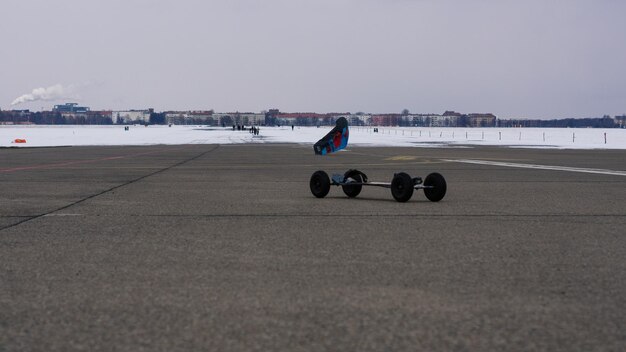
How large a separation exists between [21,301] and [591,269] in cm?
451

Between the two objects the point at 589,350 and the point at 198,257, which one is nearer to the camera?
the point at 589,350

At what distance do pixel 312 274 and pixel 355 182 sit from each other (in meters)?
7.28

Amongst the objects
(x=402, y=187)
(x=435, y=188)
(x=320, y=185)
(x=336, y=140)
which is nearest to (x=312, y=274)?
(x=402, y=187)

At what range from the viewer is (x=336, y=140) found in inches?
549

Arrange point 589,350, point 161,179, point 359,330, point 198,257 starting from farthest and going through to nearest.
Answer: point 161,179 < point 198,257 < point 359,330 < point 589,350

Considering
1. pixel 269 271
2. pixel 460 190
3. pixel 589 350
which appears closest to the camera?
pixel 589 350

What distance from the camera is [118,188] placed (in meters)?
16.0

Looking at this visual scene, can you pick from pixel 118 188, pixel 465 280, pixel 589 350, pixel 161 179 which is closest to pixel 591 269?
pixel 465 280

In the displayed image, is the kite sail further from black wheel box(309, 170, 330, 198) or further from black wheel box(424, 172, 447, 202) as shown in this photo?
black wheel box(424, 172, 447, 202)

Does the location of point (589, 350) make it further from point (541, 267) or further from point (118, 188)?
point (118, 188)

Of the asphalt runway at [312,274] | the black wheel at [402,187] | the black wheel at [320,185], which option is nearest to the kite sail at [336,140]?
the black wheel at [320,185]

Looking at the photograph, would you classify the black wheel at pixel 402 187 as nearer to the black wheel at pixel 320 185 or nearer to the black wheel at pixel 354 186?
the black wheel at pixel 354 186

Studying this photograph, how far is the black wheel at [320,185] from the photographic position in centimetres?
1364

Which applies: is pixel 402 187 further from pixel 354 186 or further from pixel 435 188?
pixel 354 186
